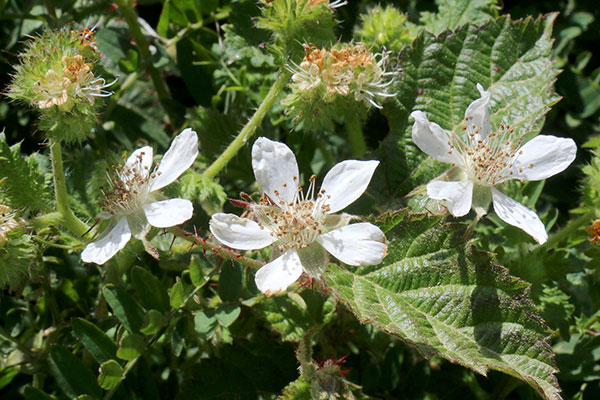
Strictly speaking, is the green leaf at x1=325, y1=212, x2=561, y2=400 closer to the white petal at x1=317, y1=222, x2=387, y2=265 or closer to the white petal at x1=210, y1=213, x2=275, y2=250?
the white petal at x1=317, y1=222, x2=387, y2=265

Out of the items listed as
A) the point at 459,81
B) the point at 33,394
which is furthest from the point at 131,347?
the point at 459,81

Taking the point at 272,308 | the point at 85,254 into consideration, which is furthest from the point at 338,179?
the point at 85,254

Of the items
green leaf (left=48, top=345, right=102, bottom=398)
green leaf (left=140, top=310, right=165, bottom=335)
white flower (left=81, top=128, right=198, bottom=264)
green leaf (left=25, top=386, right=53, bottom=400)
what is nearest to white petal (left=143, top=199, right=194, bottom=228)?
white flower (left=81, top=128, right=198, bottom=264)

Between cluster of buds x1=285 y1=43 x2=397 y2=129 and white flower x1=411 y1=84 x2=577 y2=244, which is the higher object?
cluster of buds x1=285 y1=43 x2=397 y2=129

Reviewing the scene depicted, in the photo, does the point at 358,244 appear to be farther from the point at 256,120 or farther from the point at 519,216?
the point at 256,120

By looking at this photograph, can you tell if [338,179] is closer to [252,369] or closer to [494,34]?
[252,369]
